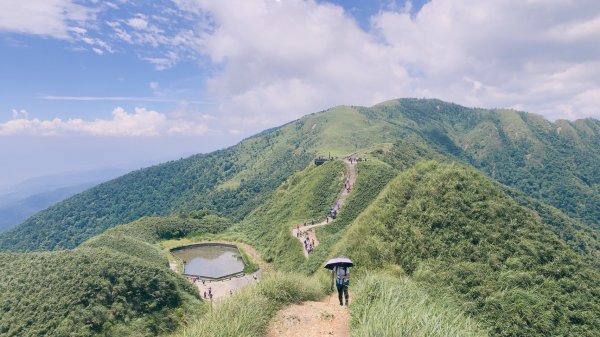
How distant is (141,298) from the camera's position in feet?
92.0

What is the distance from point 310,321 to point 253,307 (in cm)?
227

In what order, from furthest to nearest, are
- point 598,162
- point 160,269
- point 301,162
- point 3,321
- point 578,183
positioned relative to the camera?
point 598,162 → point 578,183 → point 301,162 → point 160,269 → point 3,321

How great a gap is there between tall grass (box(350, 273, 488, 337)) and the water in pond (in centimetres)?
3525

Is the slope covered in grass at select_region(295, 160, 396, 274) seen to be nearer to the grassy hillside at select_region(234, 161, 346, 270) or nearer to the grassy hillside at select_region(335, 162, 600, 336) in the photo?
the grassy hillside at select_region(234, 161, 346, 270)

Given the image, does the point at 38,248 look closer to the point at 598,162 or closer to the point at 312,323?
the point at 312,323

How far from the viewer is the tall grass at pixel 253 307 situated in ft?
31.3

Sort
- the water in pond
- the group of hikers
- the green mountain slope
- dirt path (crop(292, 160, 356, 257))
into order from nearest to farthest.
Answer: the group of hikers, dirt path (crop(292, 160, 356, 257)), the water in pond, the green mountain slope

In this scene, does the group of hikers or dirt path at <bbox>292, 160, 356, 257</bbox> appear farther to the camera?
dirt path at <bbox>292, 160, 356, 257</bbox>

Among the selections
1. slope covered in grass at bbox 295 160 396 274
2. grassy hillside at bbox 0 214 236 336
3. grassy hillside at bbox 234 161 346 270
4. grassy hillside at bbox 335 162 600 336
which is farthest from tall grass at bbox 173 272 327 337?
grassy hillside at bbox 234 161 346 270

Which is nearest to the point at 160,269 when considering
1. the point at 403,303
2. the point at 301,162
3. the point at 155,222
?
the point at 403,303

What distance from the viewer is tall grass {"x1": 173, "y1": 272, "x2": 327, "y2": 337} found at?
955 cm

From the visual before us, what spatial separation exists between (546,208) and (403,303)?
366ft

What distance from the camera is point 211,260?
50.7m

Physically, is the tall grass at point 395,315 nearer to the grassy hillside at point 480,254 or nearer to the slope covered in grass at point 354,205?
the grassy hillside at point 480,254
